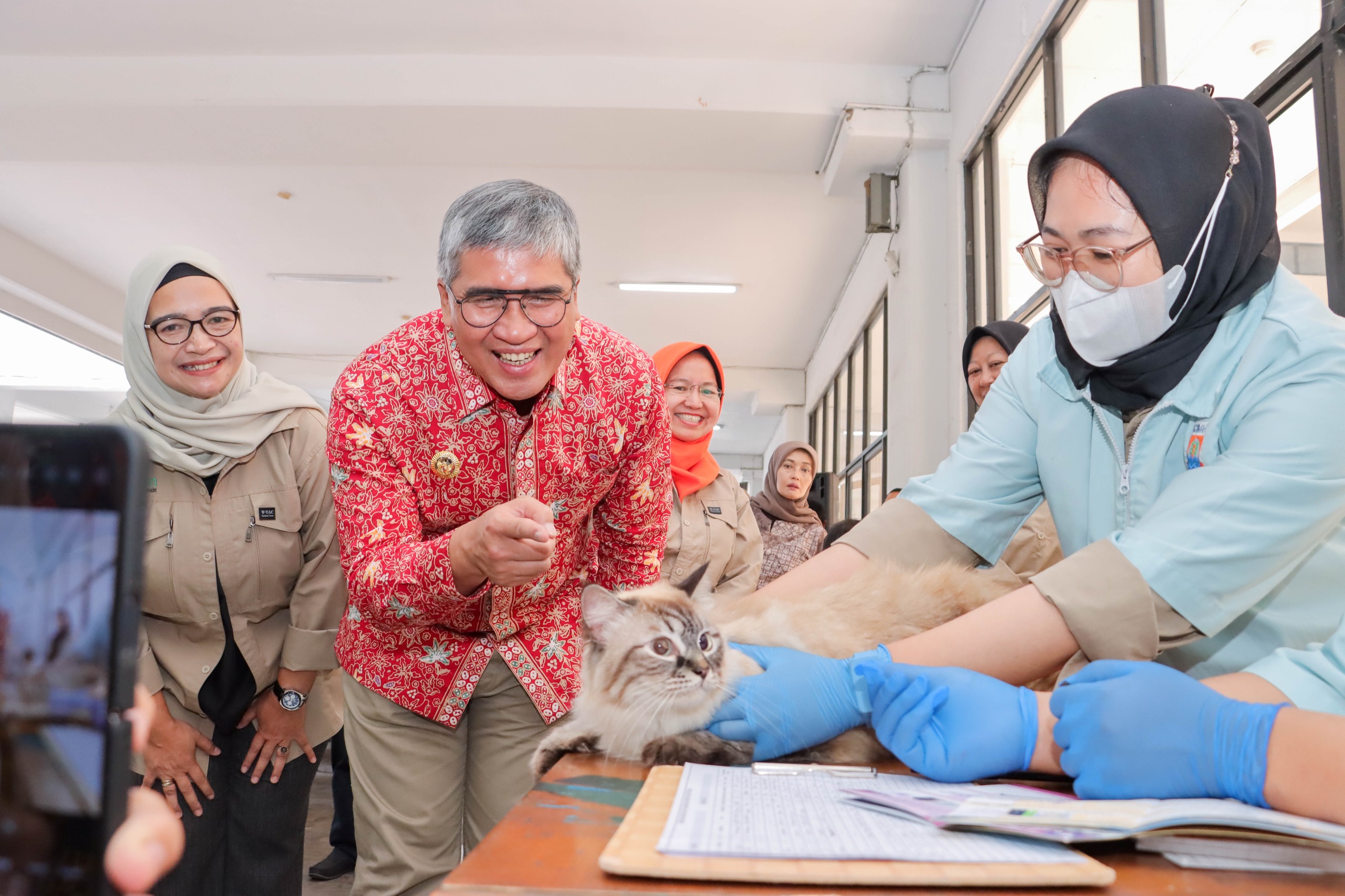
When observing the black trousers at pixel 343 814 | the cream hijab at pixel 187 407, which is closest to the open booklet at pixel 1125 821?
the cream hijab at pixel 187 407

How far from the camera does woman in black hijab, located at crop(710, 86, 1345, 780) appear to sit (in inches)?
40.2

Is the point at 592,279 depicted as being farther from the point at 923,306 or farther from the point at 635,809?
the point at 635,809

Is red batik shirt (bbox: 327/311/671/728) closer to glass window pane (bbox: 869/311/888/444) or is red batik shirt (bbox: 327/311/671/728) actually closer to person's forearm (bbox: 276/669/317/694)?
person's forearm (bbox: 276/669/317/694)

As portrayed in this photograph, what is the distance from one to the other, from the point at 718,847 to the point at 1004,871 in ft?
0.67

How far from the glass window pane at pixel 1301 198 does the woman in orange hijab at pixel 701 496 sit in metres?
1.96

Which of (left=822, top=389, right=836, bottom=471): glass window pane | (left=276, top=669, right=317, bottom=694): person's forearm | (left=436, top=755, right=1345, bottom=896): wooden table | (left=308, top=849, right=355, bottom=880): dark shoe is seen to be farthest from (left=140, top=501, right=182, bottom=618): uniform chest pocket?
(left=822, top=389, right=836, bottom=471): glass window pane

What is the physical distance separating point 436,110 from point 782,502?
130 inches

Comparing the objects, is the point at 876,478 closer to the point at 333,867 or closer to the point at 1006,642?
the point at 333,867

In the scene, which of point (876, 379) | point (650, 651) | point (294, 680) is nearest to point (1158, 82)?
point (650, 651)

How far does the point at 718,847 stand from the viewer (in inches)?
25.1

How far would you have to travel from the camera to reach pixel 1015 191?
4.45 metres

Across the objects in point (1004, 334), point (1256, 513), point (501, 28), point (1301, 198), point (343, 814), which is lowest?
point (343, 814)

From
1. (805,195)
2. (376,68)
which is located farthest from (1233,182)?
(805,195)

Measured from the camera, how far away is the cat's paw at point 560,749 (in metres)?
1.14
